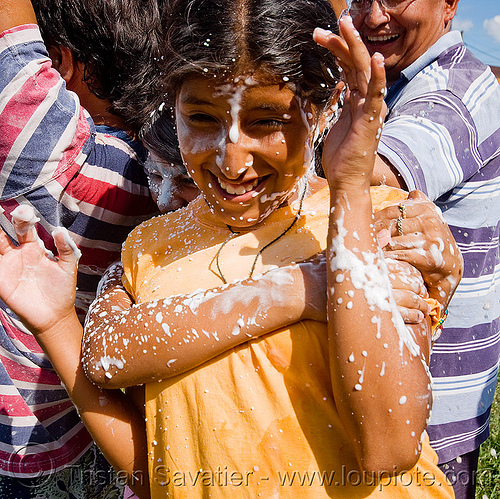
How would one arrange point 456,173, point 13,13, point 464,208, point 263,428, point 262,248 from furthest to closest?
point 464,208 → point 456,173 → point 13,13 → point 262,248 → point 263,428

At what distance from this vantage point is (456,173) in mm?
1787

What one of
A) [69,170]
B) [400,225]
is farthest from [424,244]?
[69,170]

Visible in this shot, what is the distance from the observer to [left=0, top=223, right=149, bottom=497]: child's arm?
1481 mm

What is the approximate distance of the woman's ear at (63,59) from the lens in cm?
210

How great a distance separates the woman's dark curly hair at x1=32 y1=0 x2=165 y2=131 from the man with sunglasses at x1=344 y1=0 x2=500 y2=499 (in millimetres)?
865

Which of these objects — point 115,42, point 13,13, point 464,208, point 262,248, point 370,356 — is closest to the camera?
point 370,356

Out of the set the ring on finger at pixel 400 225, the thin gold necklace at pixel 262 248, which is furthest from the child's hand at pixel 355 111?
the thin gold necklace at pixel 262 248

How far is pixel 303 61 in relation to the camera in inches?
55.4

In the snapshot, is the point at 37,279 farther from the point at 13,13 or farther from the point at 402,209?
the point at 402,209

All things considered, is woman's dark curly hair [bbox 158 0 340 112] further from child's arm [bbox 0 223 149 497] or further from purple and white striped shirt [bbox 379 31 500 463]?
child's arm [bbox 0 223 149 497]

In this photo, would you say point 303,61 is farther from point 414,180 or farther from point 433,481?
point 433,481

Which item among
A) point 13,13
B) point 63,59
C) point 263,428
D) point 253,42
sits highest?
point 13,13

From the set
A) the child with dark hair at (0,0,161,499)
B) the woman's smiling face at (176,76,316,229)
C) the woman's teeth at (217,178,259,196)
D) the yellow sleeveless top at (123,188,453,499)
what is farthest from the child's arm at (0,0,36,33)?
the yellow sleeveless top at (123,188,453,499)

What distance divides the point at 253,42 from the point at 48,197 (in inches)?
34.3
